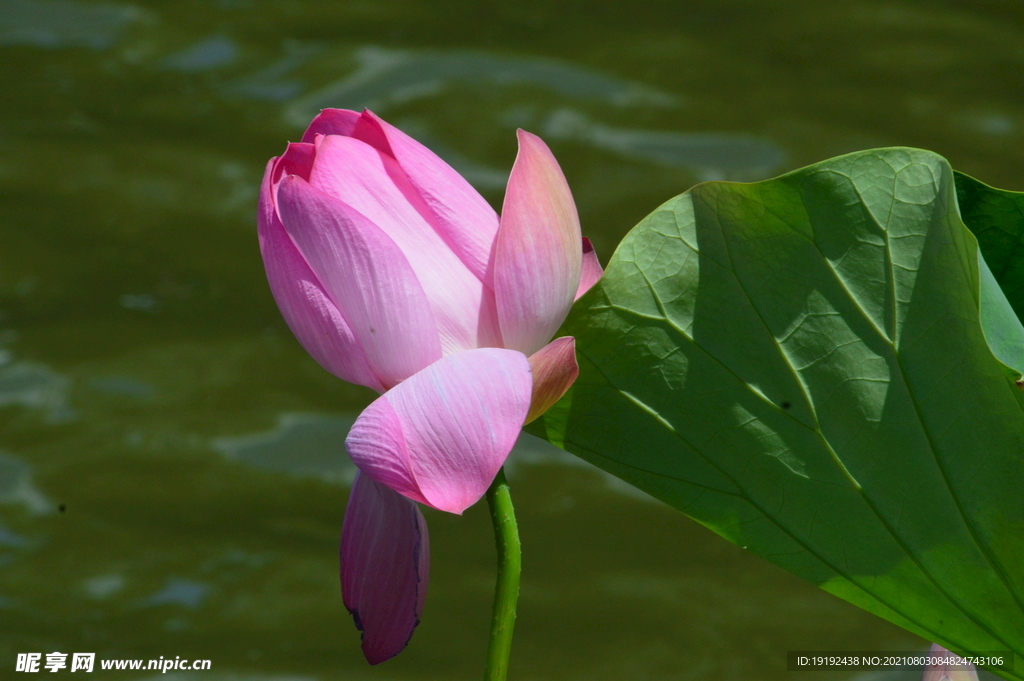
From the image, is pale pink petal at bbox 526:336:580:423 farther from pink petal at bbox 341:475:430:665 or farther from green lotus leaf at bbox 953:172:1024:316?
green lotus leaf at bbox 953:172:1024:316

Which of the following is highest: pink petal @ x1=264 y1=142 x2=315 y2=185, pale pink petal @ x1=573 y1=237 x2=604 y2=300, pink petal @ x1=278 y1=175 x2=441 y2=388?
pink petal @ x1=264 y1=142 x2=315 y2=185

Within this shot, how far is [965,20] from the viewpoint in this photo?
111 centimetres

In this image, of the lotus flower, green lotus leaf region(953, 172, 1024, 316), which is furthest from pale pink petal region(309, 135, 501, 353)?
green lotus leaf region(953, 172, 1024, 316)

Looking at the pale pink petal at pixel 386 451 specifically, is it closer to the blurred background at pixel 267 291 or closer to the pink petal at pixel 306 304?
the pink petal at pixel 306 304

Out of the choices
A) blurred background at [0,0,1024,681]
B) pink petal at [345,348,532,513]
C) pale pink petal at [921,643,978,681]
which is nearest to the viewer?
pink petal at [345,348,532,513]

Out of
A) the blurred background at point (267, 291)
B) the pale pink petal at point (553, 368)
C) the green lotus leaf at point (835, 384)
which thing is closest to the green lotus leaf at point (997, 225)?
the green lotus leaf at point (835, 384)

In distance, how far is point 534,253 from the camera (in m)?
0.21

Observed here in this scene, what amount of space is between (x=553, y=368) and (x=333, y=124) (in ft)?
0.30

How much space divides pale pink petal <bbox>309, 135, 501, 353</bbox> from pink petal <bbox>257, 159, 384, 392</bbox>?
0.06 ft

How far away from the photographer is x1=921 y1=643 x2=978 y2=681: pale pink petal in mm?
281

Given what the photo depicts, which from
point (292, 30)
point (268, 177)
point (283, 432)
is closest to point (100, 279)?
point (283, 432)

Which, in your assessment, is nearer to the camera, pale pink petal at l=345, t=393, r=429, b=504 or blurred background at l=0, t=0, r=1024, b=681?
pale pink petal at l=345, t=393, r=429, b=504

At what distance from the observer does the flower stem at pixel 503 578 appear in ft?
0.65

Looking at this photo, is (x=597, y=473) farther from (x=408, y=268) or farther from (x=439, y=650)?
(x=408, y=268)
